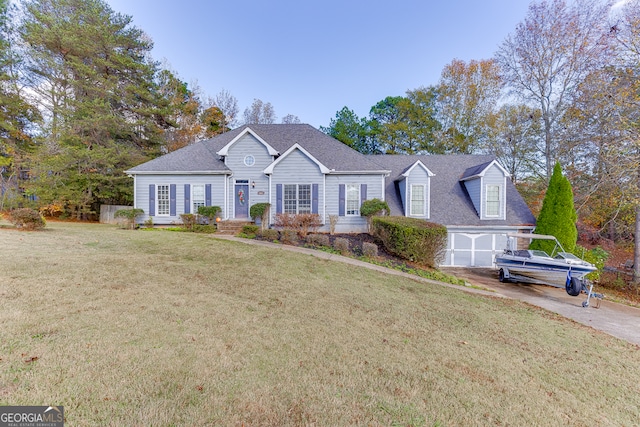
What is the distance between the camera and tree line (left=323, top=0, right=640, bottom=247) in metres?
10.9

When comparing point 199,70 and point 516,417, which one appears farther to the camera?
point 199,70

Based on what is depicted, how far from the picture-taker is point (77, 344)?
9.56ft

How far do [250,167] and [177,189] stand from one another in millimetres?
4287

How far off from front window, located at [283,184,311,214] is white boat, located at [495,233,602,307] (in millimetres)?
9030

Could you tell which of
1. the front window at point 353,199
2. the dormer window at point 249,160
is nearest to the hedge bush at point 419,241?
the front window at point 353,199

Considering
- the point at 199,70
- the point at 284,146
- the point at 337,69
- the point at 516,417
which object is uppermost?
the point at 199,70

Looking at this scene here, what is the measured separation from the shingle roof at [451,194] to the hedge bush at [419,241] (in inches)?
159

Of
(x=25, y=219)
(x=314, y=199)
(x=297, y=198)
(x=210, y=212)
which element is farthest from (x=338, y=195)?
(x=25, y=219)

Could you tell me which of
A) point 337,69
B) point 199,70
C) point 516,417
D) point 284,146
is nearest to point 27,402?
point 516,417

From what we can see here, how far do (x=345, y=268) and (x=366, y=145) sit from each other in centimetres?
2521

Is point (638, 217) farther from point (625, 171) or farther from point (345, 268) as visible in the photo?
point (345, 268)

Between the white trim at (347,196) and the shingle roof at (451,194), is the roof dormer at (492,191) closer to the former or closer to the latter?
the shingle roof at (451,194)

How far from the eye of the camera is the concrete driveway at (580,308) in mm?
5879

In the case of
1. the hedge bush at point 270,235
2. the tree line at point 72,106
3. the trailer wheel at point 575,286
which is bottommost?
the trailer wheel at point 575,286
